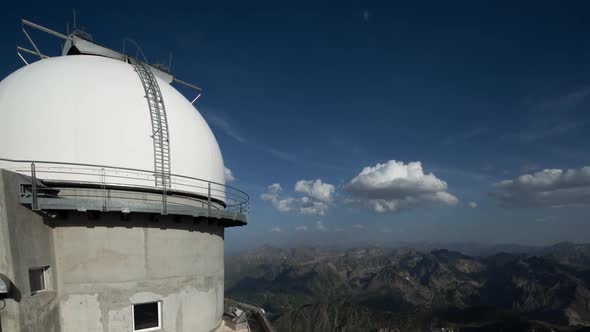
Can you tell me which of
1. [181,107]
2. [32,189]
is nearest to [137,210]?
[32,189]

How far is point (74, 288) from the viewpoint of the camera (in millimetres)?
8703

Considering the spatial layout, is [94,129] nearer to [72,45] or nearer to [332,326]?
[72,45]

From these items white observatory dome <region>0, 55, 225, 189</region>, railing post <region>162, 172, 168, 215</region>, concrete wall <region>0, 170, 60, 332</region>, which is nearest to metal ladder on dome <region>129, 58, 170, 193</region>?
railing post <region>162, 172, 168, 215</region>

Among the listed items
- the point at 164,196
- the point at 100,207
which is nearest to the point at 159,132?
the point at 164,196

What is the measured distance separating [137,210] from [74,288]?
265 centimetres

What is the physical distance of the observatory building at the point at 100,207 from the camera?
7832 millimetres

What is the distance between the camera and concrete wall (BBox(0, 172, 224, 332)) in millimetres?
7352

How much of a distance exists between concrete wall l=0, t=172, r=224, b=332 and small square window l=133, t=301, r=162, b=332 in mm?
199

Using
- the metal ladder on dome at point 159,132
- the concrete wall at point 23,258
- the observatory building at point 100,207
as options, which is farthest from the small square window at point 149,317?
the metal ladder on dome at point 159,132

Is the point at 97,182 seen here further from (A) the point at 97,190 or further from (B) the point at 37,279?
(B) the point at 37,279

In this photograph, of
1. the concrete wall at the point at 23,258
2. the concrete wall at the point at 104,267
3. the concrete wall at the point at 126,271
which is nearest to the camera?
the concrete wall at the point at 23,258

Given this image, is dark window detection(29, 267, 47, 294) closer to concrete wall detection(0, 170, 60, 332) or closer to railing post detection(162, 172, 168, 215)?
concrete wall detection(0, 170, 60, 332)

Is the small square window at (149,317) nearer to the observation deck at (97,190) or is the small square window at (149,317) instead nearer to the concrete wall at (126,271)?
the concrete wall at (126,271)

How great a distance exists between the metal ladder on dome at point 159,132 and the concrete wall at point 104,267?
134cm
